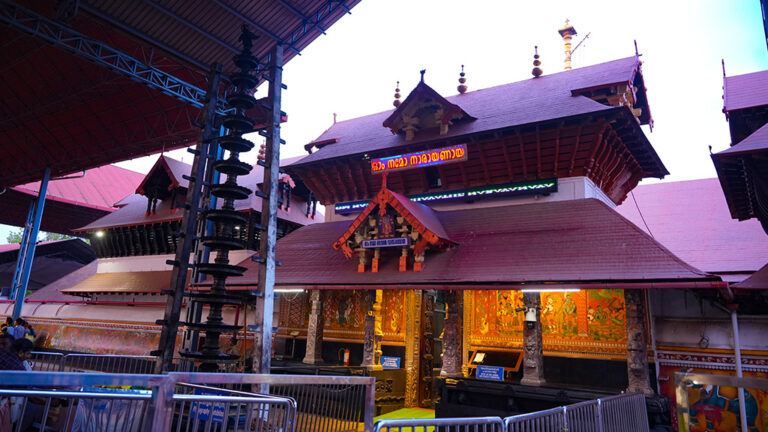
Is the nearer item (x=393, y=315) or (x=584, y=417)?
(x=584, y=417)

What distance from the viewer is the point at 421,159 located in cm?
1650

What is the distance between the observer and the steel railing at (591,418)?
19.1 feet

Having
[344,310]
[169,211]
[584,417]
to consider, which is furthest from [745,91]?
[169,211]

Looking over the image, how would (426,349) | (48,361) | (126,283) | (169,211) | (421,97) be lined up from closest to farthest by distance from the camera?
(48,361), (426,349), (421,97), (169,211), (126,283)

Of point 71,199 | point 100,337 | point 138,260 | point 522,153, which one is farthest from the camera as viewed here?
point 71,199

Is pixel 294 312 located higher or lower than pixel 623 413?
higher

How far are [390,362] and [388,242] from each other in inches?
152

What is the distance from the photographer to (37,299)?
A: 3142 cm

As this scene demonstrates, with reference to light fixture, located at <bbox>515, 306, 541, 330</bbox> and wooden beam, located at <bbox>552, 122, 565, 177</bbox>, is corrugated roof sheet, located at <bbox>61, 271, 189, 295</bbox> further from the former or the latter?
wooden beam, located at <bbox>552, 122, 565, 177</bbox>

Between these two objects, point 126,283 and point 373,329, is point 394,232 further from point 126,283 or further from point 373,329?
point 126,283

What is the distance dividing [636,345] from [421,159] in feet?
27.2

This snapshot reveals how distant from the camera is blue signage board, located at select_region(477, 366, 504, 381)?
12.6 meters

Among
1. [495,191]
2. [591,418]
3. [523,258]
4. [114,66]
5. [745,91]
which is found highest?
[114,66]

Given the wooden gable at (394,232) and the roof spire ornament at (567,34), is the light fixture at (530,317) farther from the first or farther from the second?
the roof spire ornament at (567,34)
